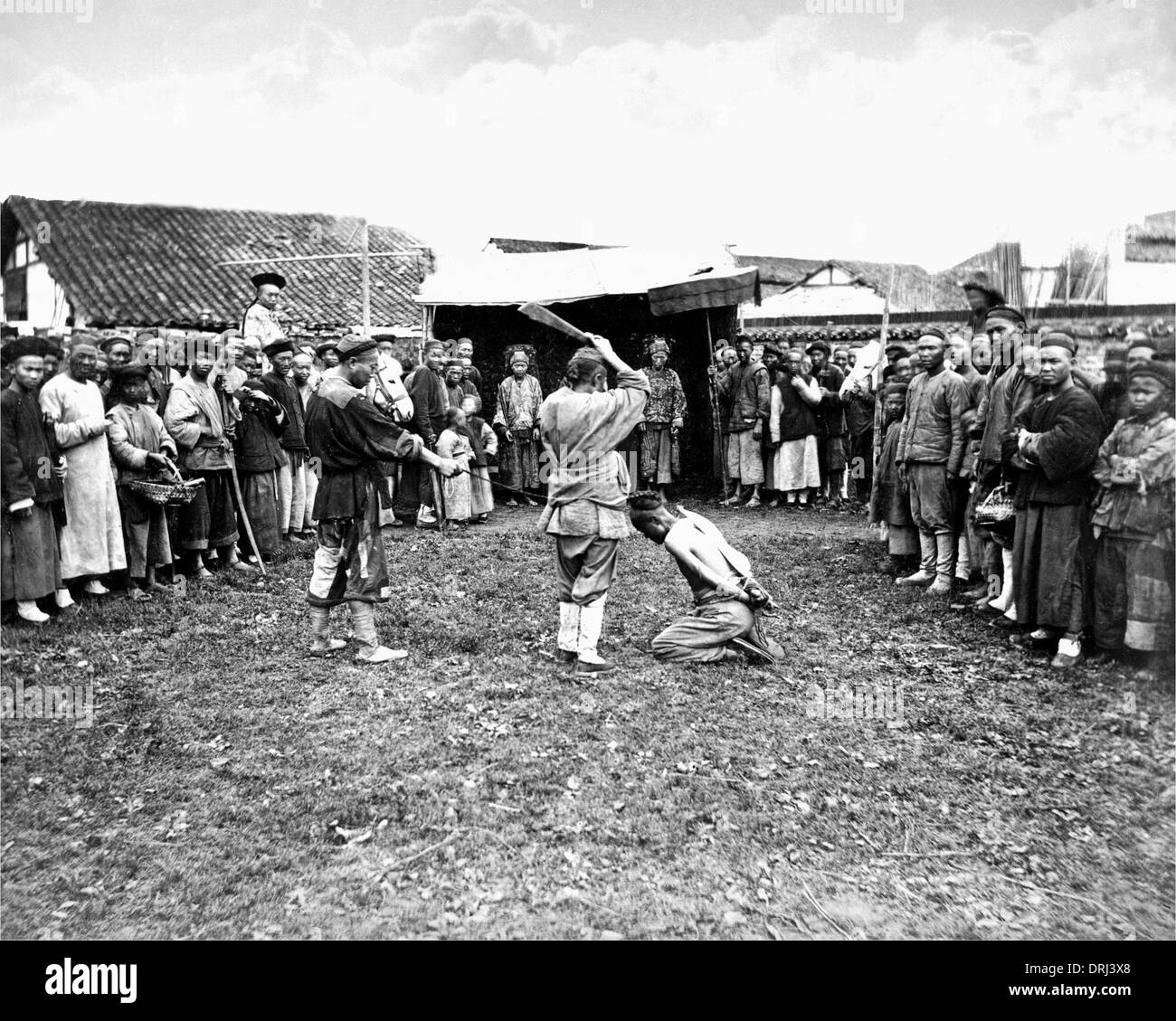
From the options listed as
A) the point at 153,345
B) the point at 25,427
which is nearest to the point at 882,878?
the point at 25,427

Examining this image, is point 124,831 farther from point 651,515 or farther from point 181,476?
point 181,476

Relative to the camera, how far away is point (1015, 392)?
7051mm

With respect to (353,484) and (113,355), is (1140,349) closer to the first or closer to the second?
(353,484)

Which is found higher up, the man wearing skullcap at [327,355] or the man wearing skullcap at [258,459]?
the man wearing skullcap at [327,355]

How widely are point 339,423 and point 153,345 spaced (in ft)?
12.4

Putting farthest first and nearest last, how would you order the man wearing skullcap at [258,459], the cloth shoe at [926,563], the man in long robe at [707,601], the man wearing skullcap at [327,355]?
the man wearing skullcap at [327,355]
the man wearing skullcap at [258,459]
the cloth shoe at [926,563]
the man in long robe at [707,601]

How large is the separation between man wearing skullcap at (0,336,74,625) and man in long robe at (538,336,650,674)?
11.9ft

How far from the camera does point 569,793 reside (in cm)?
441

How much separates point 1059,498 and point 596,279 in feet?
30.0

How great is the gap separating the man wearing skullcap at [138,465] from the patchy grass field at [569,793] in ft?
2.75

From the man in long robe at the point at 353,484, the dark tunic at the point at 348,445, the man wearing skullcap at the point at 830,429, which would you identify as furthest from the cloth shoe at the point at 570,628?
the man wearing skullcap at the point at 830,429

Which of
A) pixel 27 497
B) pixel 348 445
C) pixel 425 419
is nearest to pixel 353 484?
pixel 348 445

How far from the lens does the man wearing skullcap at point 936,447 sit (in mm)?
7980

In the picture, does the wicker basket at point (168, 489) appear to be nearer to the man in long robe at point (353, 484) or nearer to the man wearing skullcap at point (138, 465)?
the man wearing skullcap at point (138, 465)
